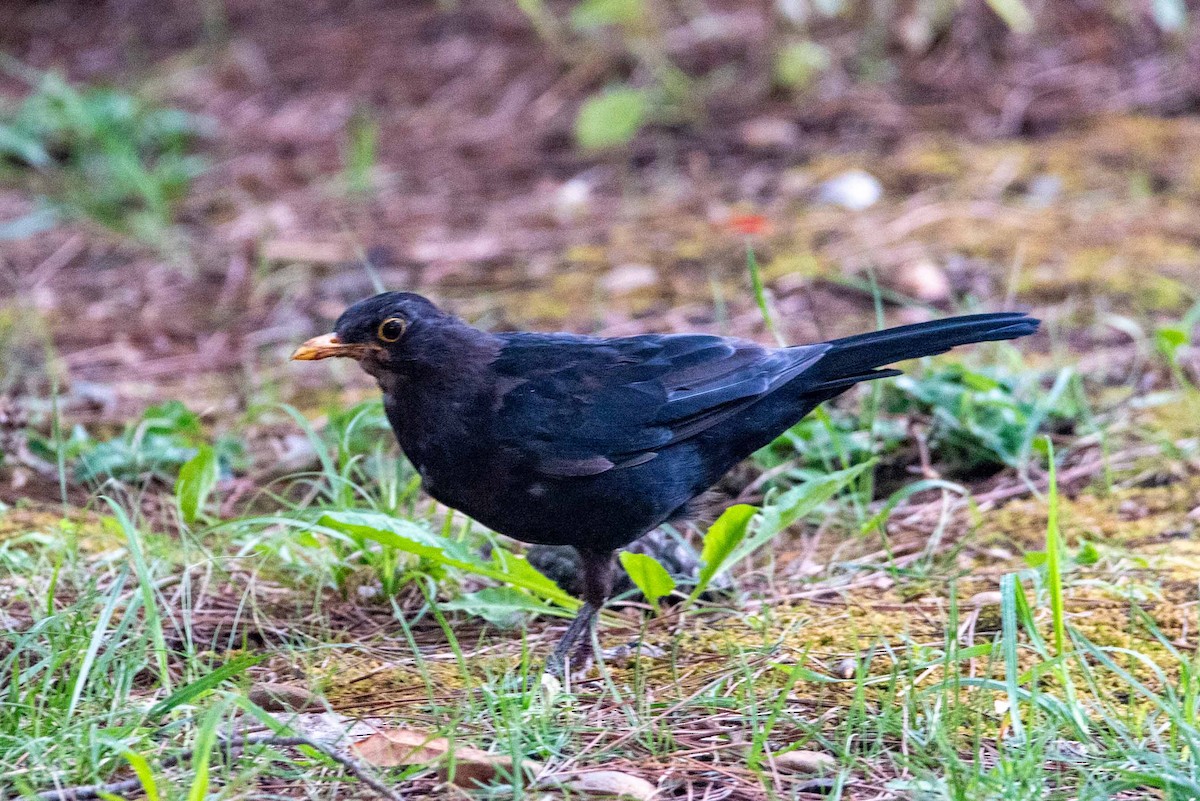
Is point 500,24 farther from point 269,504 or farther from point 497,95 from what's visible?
point 269,504

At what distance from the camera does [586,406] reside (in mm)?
3287

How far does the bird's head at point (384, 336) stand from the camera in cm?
332

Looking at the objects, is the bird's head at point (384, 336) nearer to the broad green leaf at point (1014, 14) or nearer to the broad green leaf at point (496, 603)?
the broad green leaf at point (496, 603)

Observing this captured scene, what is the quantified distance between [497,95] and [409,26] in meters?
1.44

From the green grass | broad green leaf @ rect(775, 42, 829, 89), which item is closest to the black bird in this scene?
the green grass

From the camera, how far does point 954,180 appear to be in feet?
22.2

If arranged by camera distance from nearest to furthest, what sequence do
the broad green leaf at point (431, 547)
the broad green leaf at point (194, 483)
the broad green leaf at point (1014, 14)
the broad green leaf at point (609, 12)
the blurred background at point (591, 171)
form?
the broad green leaf at point (431, 547) < the broad green leaf at point (194, 483) < the blurred background at point (591, 171) < the broad green leaf at point (1014, 14) < the broad green leaf at point (609, 12)

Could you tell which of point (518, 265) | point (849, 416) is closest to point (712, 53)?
point (518, 265)

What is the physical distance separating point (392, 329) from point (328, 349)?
16cm

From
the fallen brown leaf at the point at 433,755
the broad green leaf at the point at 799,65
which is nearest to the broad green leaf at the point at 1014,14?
the broad green leaf at the point at 799,65

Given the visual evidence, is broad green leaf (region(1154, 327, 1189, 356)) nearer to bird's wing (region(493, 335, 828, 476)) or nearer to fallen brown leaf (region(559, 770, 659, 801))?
bird's wing (region(493, 335, 828, 476))

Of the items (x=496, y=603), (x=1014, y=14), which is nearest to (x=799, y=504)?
(x=496, y=603)

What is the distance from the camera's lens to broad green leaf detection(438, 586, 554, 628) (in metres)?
3.13

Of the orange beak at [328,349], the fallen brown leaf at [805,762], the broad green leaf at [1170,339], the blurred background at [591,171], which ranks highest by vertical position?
the blurred background at [591,171]
